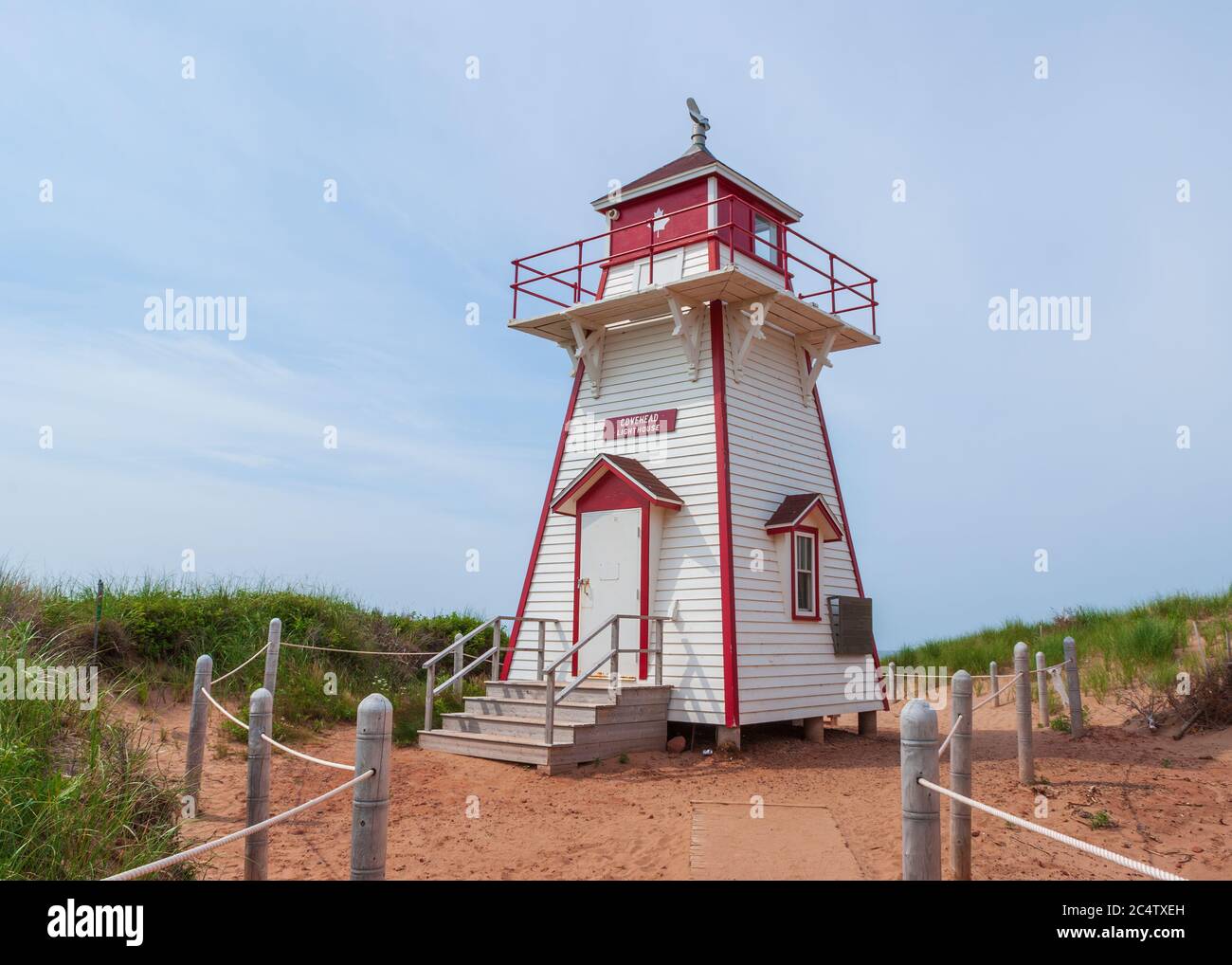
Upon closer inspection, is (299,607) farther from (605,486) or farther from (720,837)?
(720,837)

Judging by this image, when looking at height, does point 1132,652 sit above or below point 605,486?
below

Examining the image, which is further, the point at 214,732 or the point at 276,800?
the point at 214,732

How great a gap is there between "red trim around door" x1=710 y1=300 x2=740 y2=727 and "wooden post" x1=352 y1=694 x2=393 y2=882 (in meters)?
8.43

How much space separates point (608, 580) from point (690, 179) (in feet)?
22.8

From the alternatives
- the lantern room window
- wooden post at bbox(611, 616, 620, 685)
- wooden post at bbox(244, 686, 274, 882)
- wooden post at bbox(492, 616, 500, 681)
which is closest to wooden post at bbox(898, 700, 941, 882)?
wooden post at bbox(244, 686, 274, 882)

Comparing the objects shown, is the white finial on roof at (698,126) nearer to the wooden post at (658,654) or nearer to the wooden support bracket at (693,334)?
the wooden support bracket at (693,334)

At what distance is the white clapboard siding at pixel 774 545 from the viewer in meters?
13.6

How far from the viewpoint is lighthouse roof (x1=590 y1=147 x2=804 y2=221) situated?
1517 centimetres

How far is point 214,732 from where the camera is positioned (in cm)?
1230

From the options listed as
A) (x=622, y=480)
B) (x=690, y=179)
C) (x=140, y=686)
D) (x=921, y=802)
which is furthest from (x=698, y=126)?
(x=921, y=802)

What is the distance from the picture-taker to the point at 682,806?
9828mm

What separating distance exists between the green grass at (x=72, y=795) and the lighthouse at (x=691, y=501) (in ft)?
16.8
